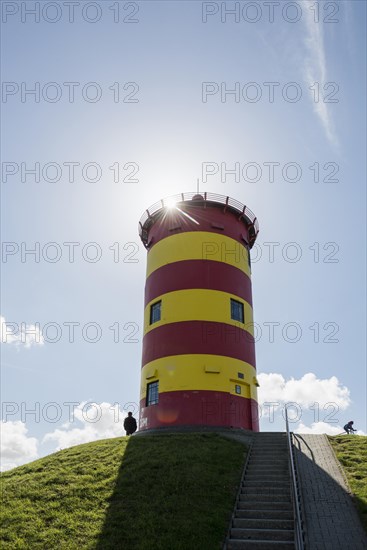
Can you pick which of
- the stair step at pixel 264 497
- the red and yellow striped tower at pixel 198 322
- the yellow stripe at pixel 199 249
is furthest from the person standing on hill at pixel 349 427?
the stair step at pixel 264 497

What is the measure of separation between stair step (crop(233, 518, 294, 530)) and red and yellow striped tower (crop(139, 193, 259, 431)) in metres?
8.74

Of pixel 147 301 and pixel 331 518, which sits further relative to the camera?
pixel 147 301

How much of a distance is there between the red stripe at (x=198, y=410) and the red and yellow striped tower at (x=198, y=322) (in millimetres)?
43

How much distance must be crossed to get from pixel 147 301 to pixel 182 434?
813cm

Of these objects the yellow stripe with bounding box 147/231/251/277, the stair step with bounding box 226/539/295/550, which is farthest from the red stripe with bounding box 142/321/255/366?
the stair step with bounding box 226/539/295/550

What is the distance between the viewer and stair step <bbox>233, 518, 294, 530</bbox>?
32.4 feet

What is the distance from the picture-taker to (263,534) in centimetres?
961

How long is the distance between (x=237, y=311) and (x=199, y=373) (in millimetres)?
4197

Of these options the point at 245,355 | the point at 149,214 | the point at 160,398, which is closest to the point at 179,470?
the point at 160,398

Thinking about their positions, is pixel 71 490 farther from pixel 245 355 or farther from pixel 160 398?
pixel 245 355

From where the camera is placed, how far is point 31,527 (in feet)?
34.3

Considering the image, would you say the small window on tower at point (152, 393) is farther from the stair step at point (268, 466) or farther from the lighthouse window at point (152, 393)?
the stair step at point (268, 466)

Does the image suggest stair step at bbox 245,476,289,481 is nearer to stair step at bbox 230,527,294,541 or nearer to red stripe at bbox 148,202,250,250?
stair step at bbox 230,527,294,541

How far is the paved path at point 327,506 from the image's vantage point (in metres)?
9.21
